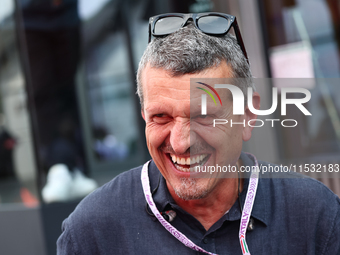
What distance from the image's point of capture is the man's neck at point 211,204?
1.61 metres

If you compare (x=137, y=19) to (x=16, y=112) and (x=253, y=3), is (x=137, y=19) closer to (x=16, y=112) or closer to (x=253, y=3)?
(x=253, y=3)

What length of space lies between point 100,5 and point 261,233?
4.11m

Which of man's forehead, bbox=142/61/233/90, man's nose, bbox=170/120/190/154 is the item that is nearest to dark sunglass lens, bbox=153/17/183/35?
man's forehead, bbox=142/61/233/90

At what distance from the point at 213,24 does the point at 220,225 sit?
32.4 inches

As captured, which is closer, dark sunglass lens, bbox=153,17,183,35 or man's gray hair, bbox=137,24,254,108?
man's gray hair, bbox=137,24,254,108

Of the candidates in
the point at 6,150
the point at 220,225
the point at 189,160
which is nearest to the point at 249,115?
the point at 189,160

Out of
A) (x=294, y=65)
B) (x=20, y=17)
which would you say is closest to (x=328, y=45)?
(x=294, y=65)

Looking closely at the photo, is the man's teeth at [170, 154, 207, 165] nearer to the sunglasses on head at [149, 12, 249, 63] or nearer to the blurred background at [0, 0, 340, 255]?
the sunglasses on head at [149, 12, 249, 63]

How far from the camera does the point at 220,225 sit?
5.03 ft

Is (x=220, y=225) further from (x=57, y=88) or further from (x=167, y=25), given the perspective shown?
(x=57, y=88)

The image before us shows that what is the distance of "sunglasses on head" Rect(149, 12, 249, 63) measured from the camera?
154 cm

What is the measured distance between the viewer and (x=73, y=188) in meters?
4.82

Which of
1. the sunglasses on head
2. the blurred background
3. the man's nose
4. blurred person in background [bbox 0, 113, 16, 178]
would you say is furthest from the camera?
blurred person in background [bbox 0, 113, 16, 178]

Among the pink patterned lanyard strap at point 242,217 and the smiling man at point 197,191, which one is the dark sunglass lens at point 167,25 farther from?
the pink patterned lanyard strap at point 242,217
